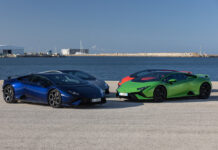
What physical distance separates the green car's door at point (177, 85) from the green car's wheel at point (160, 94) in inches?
7.4

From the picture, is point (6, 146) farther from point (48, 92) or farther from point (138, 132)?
point (48, 92)

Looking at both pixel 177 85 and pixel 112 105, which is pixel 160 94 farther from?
pixel 112 105

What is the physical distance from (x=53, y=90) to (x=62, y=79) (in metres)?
1.00

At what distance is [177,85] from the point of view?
14.4 m

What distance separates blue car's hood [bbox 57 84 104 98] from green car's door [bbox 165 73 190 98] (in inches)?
119

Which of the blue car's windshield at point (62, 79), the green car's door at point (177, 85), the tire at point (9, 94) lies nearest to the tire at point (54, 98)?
the blue car's windshield at point (62, 79)

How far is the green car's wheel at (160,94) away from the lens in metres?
13.9

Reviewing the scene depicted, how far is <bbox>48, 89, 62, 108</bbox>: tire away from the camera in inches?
479

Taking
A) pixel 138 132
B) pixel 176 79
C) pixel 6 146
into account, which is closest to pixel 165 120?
pixel 138 132

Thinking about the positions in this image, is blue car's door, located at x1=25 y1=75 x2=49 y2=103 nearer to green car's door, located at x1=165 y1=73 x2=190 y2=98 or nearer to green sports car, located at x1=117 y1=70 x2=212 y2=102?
green sports car, located at x1=117 y1=70 x2=212 y2=102

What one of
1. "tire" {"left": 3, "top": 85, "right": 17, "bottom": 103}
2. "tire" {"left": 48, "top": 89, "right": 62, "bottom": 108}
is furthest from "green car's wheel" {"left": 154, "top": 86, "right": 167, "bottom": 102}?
"tire" {"left": 3, "top": 85, "right": 17, "bottom": 103}

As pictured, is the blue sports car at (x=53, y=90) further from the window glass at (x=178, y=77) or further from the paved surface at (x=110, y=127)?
the window glass at (x=178, y=77)

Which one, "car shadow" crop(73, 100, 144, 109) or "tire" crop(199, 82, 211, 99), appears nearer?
"car shadow" crop(73, 100, 144, 109)

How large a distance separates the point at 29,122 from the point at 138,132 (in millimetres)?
2875
